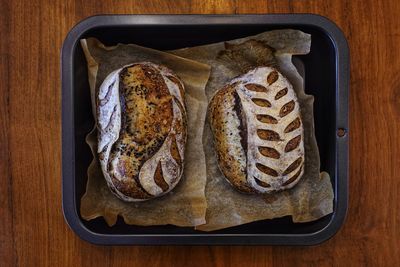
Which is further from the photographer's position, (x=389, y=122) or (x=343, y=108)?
(x=389, y=122)

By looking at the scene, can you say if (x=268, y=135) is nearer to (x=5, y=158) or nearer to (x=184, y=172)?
(x=184, y=172)

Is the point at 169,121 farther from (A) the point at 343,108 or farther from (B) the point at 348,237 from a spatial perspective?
(B) the point at 348,237

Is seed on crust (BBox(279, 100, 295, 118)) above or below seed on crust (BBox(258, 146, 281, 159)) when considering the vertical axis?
above

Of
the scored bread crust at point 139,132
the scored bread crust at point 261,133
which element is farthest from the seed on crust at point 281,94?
the scored bread crust at point 139,132

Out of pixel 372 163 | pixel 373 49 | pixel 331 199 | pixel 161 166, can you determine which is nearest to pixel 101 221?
pixel 161 166

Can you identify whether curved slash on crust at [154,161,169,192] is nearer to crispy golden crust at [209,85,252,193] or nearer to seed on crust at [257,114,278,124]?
crispy golden crust at [209,85,252,193]

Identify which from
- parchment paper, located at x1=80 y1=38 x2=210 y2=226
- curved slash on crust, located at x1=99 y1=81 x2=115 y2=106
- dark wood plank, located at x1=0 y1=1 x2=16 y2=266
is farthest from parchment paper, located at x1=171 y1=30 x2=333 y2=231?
dark wood plank, located at x1=0 y1=1 x2=16 y2=266

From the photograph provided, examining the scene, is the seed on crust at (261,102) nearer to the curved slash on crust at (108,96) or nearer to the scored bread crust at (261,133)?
the scored bread crust at (261,133)

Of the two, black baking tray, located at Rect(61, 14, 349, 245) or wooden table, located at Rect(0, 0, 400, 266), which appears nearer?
black baking tray, located at Rect(61, 14, 349, 245)
